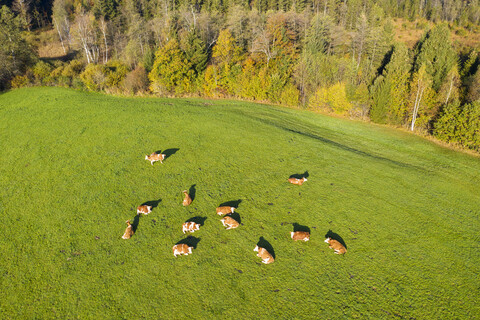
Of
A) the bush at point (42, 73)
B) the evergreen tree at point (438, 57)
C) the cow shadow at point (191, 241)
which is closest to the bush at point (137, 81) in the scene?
the bush at point (42, 73)

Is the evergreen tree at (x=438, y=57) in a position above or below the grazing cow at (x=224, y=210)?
above

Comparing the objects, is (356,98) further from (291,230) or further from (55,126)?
(55,126)

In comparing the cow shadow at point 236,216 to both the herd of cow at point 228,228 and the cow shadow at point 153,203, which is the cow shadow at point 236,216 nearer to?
the herd of cow at point 228,228

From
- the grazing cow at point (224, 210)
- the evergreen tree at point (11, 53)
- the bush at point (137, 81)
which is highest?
the evergreen tree at point (11, 53)

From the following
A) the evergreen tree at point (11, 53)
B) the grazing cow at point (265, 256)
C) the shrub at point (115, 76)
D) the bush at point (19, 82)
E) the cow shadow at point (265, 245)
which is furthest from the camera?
the shrub at point (115, 76)

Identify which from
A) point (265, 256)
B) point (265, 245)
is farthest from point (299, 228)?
point (265, 256)

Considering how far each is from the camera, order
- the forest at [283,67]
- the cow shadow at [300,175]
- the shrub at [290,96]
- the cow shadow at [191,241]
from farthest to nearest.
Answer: the shrub at [290,96], the forest at [283,67], the cow shadow at [300,175], the cow shadow at [191,241]

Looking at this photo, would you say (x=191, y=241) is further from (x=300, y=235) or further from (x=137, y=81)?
(x=137, y=81)

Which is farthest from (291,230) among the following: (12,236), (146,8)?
(146,8)
